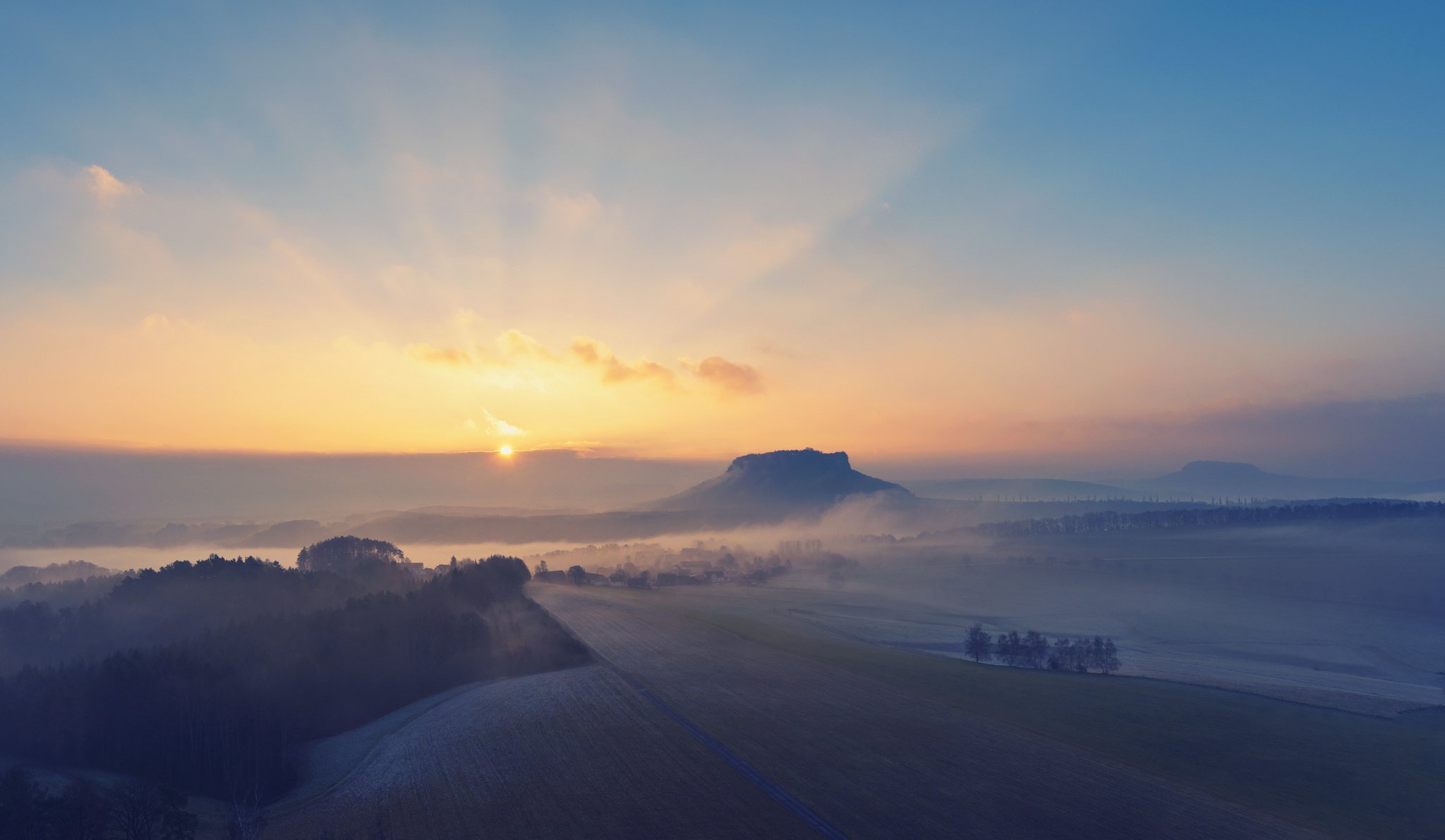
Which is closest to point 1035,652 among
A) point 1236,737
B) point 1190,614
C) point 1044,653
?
point 1044,653

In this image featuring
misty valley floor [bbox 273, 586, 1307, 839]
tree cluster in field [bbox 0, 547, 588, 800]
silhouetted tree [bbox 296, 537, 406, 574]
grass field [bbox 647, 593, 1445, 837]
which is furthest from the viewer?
silhouetted tree [bbox 296, 537, 406, 574]

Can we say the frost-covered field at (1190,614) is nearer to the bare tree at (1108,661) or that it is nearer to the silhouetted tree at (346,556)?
the bare tree at (1108,661)

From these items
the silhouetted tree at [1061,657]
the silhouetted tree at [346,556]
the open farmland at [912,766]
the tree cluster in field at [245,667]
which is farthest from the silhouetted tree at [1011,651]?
the silhouetted tree at [346,556]

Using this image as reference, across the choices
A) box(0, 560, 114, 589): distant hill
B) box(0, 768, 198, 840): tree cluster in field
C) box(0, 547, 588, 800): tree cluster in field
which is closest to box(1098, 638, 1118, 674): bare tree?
box(0, 547, 588, 800): tree cluster in field

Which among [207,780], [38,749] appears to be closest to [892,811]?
[207,780]

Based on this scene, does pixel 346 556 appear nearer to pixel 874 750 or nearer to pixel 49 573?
pixel 49 573

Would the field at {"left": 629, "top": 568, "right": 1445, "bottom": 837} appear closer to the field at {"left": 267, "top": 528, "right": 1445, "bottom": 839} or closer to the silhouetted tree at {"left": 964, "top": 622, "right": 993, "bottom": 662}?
the field at {"left": 267, "top": 528, "right": 1445, "bottom": 839}
